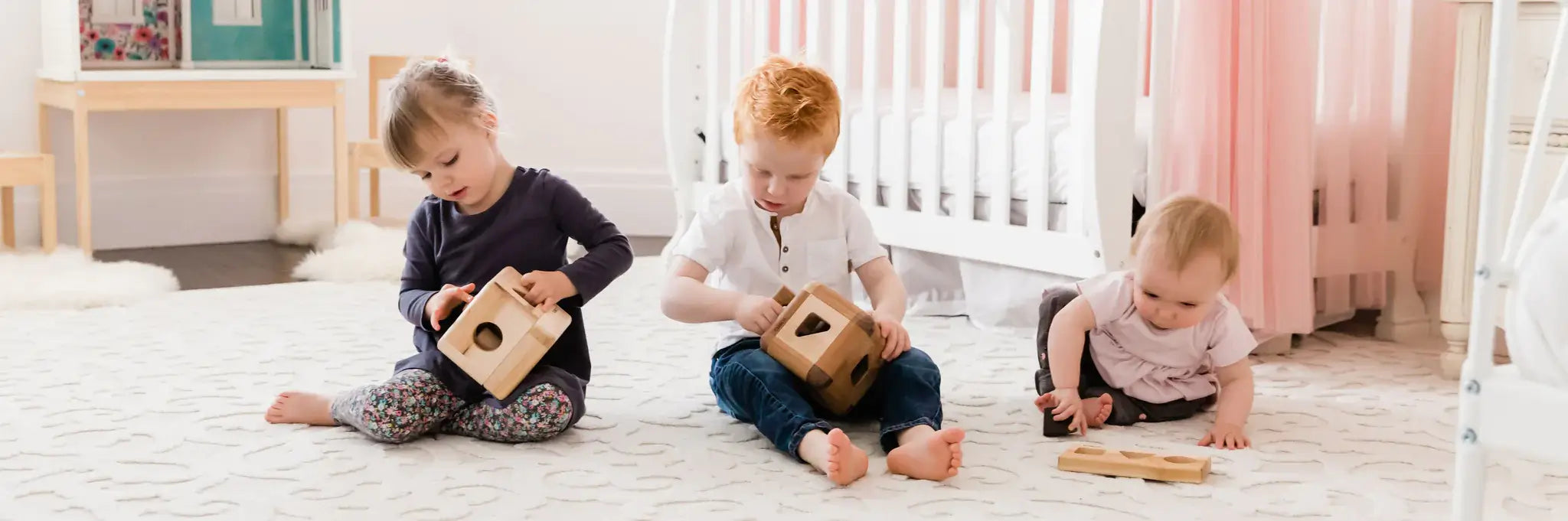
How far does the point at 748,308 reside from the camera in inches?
61.4

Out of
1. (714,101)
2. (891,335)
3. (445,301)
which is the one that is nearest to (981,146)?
(714,101)

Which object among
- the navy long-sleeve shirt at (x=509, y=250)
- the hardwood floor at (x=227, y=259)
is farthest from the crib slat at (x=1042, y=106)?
the hardwood floor at (x=227, y=259)

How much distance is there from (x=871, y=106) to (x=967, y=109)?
23 centimetres

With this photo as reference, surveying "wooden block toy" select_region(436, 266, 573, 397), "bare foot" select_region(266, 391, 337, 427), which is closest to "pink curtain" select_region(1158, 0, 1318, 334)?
"wooden block toy" select_region(436, 266, 573, 397)

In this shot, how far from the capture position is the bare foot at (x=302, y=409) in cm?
163

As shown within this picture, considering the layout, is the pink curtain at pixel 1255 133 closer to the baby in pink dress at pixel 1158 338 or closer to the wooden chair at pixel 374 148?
the baby in pink dress at pixel 1158 338

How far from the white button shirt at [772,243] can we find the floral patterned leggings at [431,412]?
0.23 metres

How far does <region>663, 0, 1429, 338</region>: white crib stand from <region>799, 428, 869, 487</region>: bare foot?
2.33 feet

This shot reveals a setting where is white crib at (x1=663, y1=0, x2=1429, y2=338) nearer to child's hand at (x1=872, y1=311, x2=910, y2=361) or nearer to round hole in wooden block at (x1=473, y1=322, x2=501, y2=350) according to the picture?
child's hand at (x1=872, y1=311, x2=910, y2=361)

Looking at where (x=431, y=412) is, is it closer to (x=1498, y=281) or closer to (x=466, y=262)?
(x=466, y=262)

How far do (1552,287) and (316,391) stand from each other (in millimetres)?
1388

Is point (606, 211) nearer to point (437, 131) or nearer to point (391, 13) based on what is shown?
point (391, 13)

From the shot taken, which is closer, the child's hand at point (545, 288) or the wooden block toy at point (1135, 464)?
the wooden block toy at point (1135, 464)

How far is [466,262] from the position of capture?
162cm
